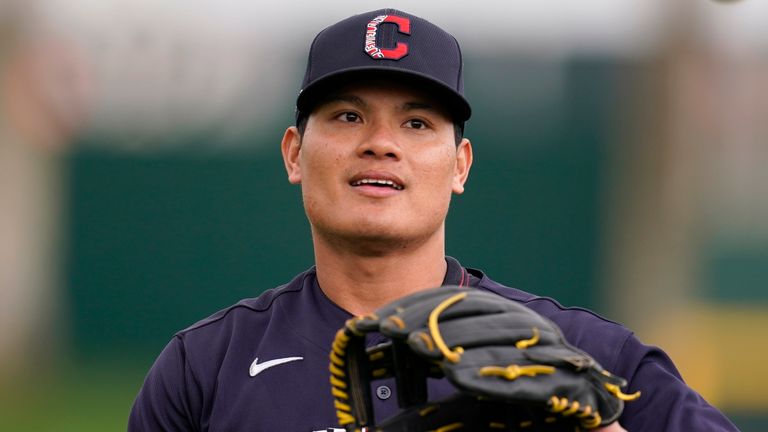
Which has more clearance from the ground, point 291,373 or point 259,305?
point 259,305

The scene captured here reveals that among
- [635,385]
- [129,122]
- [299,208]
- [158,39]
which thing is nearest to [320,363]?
[635,385]

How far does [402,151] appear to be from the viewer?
2455 mm

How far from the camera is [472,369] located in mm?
1870

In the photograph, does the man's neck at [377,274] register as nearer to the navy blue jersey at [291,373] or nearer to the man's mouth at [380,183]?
the navy blue jersey at [291,373]

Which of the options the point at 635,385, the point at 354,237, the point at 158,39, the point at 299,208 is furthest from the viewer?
the point at 158,39

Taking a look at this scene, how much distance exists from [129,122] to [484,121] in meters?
2.10

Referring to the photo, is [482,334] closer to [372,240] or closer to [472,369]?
[472,369]

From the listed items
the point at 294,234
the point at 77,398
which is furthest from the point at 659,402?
the point at 77,398

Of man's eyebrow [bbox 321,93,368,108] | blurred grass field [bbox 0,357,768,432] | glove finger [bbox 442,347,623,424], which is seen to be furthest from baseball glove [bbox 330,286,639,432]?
blurred grass field [bbox 0,357,768,432]

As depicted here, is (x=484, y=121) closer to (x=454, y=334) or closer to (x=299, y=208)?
(x=299, y=208)

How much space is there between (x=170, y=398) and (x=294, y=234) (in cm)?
481

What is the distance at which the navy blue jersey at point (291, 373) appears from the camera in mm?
2318

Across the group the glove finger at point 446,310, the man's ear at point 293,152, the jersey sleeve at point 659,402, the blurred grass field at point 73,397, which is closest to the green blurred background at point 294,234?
the blurred grass field at point 73,397

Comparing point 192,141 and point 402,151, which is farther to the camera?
point 192,141
